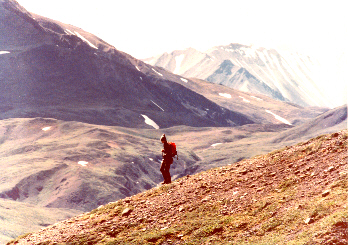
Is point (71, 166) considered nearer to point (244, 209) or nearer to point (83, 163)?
point (83, 163)

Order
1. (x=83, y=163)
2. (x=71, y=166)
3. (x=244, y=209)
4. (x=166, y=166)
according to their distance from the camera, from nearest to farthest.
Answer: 1. (x=244, y=209)
2. (x=166, y=166)
3. (x=71, y=166)
4. (x=83, y=163)

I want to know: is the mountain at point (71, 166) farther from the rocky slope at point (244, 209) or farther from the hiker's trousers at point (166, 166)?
the rocky slope at point (244, 209)

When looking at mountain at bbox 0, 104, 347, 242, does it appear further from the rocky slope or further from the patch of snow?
the rocky slope

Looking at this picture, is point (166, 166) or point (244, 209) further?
point (166, 166)

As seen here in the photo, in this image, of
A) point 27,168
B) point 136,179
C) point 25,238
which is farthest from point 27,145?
point 25,238

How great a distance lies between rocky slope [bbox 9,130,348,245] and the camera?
12.0m

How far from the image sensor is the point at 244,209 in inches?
569

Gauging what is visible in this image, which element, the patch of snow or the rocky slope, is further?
the patch of snow

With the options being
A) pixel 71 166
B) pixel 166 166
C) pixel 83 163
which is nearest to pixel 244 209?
pixel 166 166

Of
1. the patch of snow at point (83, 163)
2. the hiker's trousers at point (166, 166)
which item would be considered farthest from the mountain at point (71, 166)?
the hiker's trousers at point (166, 166)

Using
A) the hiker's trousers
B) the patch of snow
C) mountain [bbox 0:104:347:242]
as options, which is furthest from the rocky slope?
the patch of snow

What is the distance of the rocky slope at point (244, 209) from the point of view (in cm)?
1198

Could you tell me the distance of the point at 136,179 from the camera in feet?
468

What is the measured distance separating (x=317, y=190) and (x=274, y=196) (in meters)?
1.52
